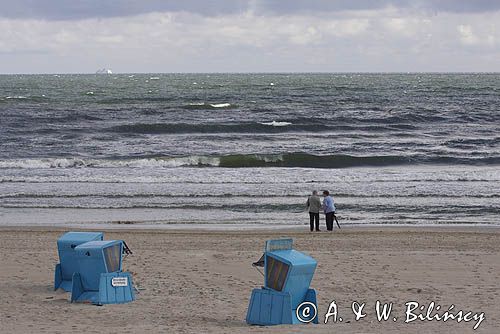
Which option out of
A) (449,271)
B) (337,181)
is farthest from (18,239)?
(337,181)

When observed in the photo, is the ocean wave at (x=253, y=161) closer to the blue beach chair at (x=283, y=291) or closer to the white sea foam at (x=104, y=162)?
the white sea foam at (x=104, y=162)

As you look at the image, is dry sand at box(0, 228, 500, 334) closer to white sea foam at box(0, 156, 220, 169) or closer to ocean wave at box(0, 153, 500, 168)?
white sea foam at box(0, 156, 220, 169)

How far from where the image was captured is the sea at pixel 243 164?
2261 centimetres

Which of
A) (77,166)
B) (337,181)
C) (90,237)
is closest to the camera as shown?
(90,237)

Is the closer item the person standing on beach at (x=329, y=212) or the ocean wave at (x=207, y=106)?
the person standing on beach at (x=329, y=212)

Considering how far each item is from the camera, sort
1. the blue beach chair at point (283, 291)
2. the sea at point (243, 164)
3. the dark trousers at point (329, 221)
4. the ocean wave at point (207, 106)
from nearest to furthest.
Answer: the blue beach chair at point (283, 291) < the dark trousers at point (329, 221) < the sea at point (243, 164) < the ocean wave at point (207, 106)

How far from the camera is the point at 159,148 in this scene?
40469mm

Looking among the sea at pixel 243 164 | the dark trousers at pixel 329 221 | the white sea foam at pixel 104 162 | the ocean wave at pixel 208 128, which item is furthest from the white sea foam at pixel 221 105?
the dark trousers at pixel 329 221

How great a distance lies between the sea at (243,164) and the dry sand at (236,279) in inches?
115

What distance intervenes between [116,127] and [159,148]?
10499 millimetres

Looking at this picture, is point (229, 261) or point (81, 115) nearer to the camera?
point (229, 261)

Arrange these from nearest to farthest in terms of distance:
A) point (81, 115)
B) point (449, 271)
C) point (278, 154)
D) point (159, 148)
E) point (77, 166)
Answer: point (449, 271)
point (77, 166)
point (278, 154)
point (159, 148)
point (81, 115)

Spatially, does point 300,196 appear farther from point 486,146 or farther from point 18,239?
point 486,146

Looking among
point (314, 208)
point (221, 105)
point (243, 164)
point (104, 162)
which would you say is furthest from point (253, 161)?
point (221, 105)
